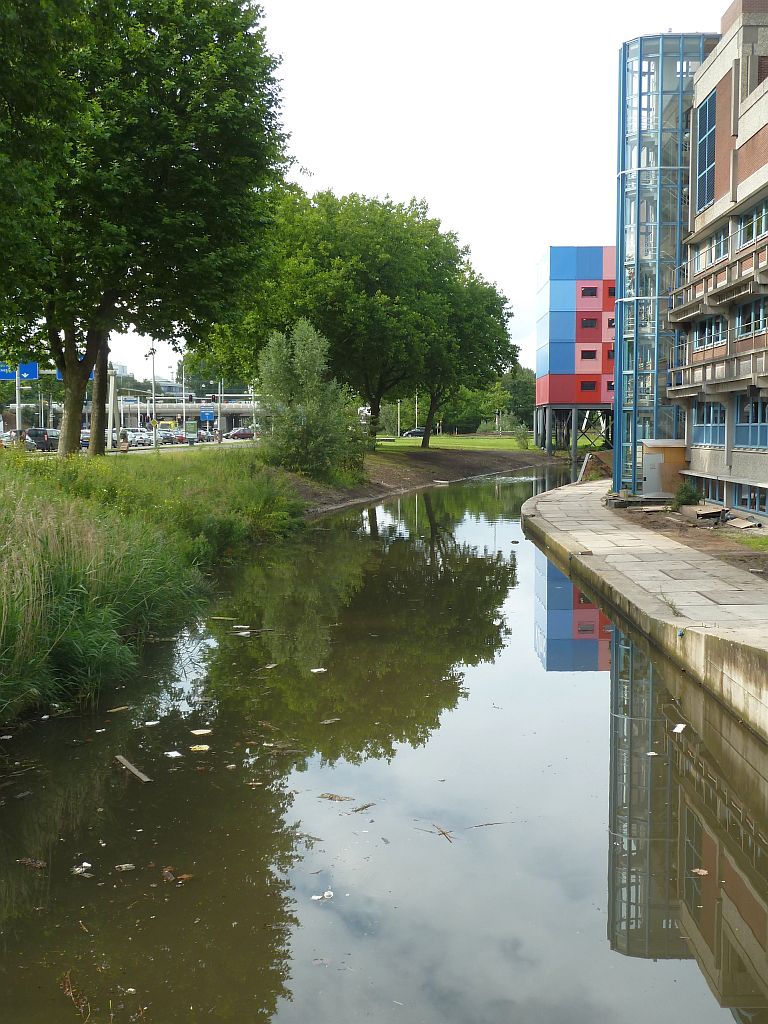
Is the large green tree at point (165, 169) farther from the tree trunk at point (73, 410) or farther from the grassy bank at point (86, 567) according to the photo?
the grassy bank at point (86, 567)

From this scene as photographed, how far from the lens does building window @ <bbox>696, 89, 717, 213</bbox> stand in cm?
2598

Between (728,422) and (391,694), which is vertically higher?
(728,422)

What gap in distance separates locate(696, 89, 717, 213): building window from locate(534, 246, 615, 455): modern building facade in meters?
36.1

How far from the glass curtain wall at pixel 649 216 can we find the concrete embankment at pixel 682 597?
20.6ft

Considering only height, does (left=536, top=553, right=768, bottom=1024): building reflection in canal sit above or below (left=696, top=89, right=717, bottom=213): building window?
below

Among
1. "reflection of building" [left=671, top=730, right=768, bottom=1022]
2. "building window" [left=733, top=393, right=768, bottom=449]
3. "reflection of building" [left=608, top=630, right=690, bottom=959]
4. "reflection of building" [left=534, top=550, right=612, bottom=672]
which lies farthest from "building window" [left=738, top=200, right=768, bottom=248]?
"reflection of building" [left=671, top=730, right=768, bottom=1022]

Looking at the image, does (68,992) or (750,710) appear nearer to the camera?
(68,992)

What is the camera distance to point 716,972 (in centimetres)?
507

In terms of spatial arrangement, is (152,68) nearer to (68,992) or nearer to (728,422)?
(728,422)

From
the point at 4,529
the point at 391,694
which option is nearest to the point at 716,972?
the point at 391,694

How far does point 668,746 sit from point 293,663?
14.7 feet

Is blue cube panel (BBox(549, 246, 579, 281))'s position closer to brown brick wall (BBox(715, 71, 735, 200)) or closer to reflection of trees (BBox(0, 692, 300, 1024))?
brown brick wall (BBox(715, 71, 735, 200))

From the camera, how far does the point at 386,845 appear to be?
6379 millimetres

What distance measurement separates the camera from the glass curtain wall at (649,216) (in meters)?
28.3
